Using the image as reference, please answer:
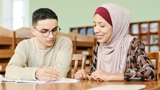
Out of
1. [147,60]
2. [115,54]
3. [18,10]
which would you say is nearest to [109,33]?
[115,54]

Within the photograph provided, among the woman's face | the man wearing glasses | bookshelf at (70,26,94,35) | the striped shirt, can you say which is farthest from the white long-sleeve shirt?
bookshelf at (70,26,94,35)

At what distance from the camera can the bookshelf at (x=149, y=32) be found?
6.06m

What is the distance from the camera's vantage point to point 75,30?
7355 mm

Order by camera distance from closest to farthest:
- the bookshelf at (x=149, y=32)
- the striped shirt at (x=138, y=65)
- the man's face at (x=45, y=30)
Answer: the striped shirt at (x=138, y=65) → the man's face at (x=45, y=30) → the bookshelf at (x=149, y=32)

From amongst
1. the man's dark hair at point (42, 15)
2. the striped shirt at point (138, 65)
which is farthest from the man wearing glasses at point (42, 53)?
the striped shirt at point (138, 65)

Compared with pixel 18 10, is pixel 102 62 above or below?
below

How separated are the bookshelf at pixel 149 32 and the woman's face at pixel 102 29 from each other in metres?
4.75

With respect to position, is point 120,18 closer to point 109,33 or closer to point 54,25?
point 109,33

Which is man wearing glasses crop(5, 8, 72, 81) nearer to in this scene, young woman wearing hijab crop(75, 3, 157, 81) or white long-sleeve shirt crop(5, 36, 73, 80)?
white long-sleeve shirt crop(5, 36, 73, 80)

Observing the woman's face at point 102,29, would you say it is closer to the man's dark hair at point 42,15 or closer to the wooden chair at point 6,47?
the man's dark hair at point 42,15

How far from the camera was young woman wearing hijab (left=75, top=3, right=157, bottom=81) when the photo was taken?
152 cm

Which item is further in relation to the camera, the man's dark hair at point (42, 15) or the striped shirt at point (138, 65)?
the man's dark hair at point (42, 15)

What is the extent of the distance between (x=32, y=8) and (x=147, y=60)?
7181 mm

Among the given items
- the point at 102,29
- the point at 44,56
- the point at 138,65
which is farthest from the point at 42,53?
the point at 138,65
